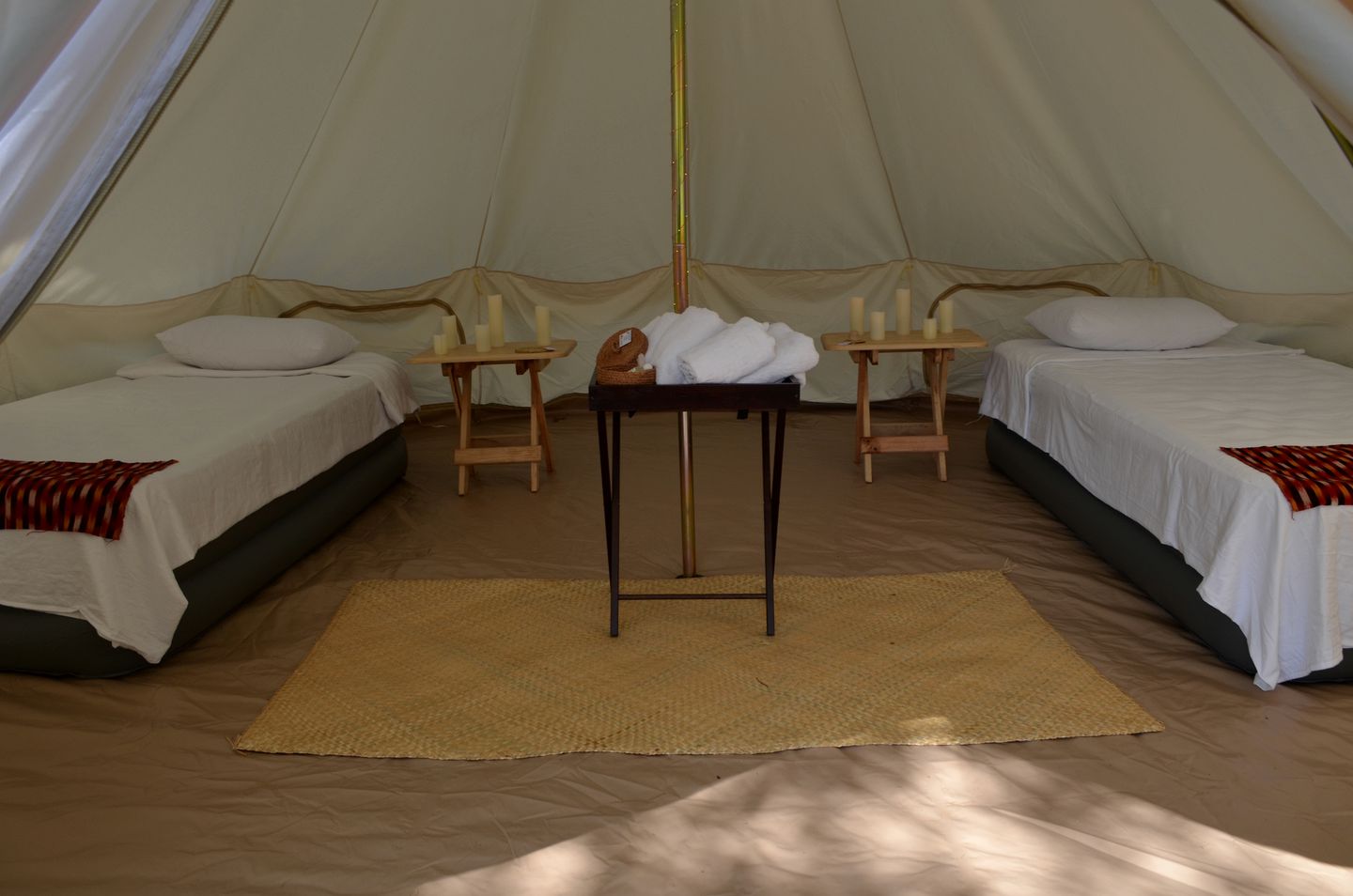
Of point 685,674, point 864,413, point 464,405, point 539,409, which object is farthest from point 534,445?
point 685,674

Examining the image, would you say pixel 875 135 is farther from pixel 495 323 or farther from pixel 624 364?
pixel 624 364

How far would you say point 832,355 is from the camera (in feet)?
17.8

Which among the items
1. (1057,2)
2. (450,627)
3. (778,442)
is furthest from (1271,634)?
(1057,2)

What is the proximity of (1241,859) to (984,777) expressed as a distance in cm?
45

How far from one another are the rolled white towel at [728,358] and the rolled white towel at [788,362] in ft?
0.06

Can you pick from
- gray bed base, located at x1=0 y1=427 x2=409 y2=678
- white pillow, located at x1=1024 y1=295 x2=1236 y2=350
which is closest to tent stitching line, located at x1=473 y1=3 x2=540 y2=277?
gray bed base, located at x1=0 y1=427 x2=409 y2=678

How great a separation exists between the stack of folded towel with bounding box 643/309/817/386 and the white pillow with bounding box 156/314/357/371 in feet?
6.54

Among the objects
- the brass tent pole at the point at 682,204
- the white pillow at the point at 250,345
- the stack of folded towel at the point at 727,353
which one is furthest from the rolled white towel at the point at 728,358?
the white pillow at the point at 250,345

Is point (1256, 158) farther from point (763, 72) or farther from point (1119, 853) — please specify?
point (1119, 853)

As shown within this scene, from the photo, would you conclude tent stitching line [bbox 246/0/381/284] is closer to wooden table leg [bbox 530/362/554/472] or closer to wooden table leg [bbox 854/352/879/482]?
wooden table leg [bbox 530/362/554/472]

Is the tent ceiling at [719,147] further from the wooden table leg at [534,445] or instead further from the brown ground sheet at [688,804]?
the brown ground sheet at [688,804]

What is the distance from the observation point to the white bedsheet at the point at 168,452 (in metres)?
2.52

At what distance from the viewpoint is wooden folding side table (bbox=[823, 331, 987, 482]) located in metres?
4.09

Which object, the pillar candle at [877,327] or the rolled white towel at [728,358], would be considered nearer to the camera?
the rolled white towel at [728,358]
